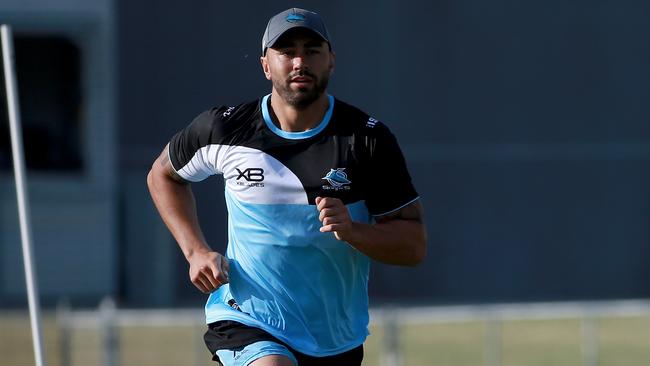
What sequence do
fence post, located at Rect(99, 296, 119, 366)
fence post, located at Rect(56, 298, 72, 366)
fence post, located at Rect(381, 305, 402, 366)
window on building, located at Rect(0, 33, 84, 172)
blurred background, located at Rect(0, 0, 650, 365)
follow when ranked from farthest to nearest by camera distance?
blurred background, located at Rect(0, 0, 650, 365) < window on building, located at Rect(0, 33, 84, 172) < fence post, located at Rect(381, 305, 402, 366) < fence post, located at Rect(99, 296, 119, 366) < fence post, located at Rect(56, 298, 72, 366)

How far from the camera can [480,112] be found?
26.7 meters

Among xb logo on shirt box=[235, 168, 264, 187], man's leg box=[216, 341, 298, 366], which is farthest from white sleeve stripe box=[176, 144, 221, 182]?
man's leg box=[216, 341, 298, 366]

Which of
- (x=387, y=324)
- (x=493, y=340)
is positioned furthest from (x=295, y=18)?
(x=493, y=340)

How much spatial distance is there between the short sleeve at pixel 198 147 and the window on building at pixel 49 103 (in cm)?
1799

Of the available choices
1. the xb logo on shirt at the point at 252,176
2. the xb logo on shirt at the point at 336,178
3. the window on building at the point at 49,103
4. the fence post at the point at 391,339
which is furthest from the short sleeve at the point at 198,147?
the window on building at the point at 49,103

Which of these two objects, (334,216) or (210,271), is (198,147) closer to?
(210,271)

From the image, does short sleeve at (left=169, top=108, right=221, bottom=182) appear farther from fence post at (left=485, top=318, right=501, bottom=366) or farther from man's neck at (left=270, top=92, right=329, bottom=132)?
fence post at (left=485, top=318, right=501, bottom=366)

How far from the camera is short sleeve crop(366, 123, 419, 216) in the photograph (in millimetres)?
5891

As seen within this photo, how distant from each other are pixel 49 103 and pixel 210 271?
19.0 meters

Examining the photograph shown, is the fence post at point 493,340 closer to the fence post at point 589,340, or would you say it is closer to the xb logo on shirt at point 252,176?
the fence post at point 589,340

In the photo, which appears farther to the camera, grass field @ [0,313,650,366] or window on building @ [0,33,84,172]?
window on building @ [0,33,84,172]

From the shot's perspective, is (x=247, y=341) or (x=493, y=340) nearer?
(x=247, y=341)

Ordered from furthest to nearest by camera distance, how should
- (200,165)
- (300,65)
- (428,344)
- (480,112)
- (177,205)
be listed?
(480,112), (428,344), (177,205), (200,165), (300,65)

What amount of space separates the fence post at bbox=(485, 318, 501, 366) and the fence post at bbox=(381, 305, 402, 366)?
1.68m
